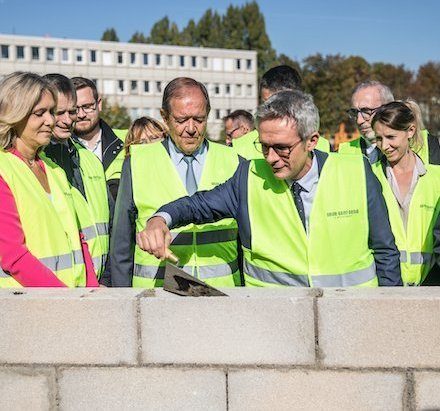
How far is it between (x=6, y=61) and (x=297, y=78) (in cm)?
8197

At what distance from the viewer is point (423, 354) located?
3.38 m

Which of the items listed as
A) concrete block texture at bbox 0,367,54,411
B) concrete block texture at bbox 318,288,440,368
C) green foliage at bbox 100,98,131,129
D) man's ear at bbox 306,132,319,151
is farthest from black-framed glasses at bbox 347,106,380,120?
green foliage at bbox 100,98,131,129

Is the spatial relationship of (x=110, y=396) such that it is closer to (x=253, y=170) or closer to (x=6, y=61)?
(x=253, y=170)

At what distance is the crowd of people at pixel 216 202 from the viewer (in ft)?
12.6

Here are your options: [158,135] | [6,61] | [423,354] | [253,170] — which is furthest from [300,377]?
[6,61]

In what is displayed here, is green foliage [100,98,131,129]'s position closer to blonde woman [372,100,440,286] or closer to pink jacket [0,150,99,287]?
blonde woman [372,100,440,286]

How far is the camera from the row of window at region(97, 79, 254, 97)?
89.7 meters

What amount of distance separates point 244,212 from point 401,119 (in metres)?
1.69

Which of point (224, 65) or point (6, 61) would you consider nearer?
point (6, 61)

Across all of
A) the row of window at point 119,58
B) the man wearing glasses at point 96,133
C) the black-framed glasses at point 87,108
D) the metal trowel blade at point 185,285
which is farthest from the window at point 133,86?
the metal trowel blade at point 185,285

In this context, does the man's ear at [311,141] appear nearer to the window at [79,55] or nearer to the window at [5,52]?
the window at [5,52]

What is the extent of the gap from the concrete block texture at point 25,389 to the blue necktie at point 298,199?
152 centimetres

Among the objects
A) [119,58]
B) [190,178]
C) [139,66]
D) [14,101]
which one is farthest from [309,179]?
[139,66]

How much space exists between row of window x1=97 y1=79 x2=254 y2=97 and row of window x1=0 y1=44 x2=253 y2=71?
233 cm
